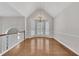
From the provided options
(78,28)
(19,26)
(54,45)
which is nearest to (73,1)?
(78,28)

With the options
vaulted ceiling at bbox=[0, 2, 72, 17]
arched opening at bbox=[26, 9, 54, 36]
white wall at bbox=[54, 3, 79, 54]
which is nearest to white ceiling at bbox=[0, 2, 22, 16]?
vaulted ceiling at bbox=[0, 2, 72, 17]

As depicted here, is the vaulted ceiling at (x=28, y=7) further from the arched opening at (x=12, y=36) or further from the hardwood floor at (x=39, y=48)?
the hardwood floor at (x=39, y=48)

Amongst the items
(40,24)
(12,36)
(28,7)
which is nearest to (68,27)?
(40,24)

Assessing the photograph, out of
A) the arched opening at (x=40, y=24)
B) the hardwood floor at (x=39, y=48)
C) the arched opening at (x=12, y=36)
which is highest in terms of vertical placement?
the arched opening at (x=40, y=24)

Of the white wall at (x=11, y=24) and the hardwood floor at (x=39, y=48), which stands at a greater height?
the white wall at (x=11, y=24)

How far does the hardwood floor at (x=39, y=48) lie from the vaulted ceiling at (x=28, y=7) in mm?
428

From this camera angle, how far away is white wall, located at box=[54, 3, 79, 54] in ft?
6.14

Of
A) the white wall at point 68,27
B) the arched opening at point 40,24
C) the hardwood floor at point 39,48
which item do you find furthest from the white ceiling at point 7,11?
the white wall at point 68,27

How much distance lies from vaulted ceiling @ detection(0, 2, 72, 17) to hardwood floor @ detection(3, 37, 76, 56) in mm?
428

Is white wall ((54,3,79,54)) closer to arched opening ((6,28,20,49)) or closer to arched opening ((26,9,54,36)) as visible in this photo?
arched opening ((26,9,54,36))

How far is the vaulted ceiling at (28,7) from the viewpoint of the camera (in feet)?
5.74

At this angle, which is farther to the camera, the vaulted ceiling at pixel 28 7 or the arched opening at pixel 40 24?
the arched opening at pixel 40 24

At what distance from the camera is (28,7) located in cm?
184

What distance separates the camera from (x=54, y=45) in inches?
74.6
